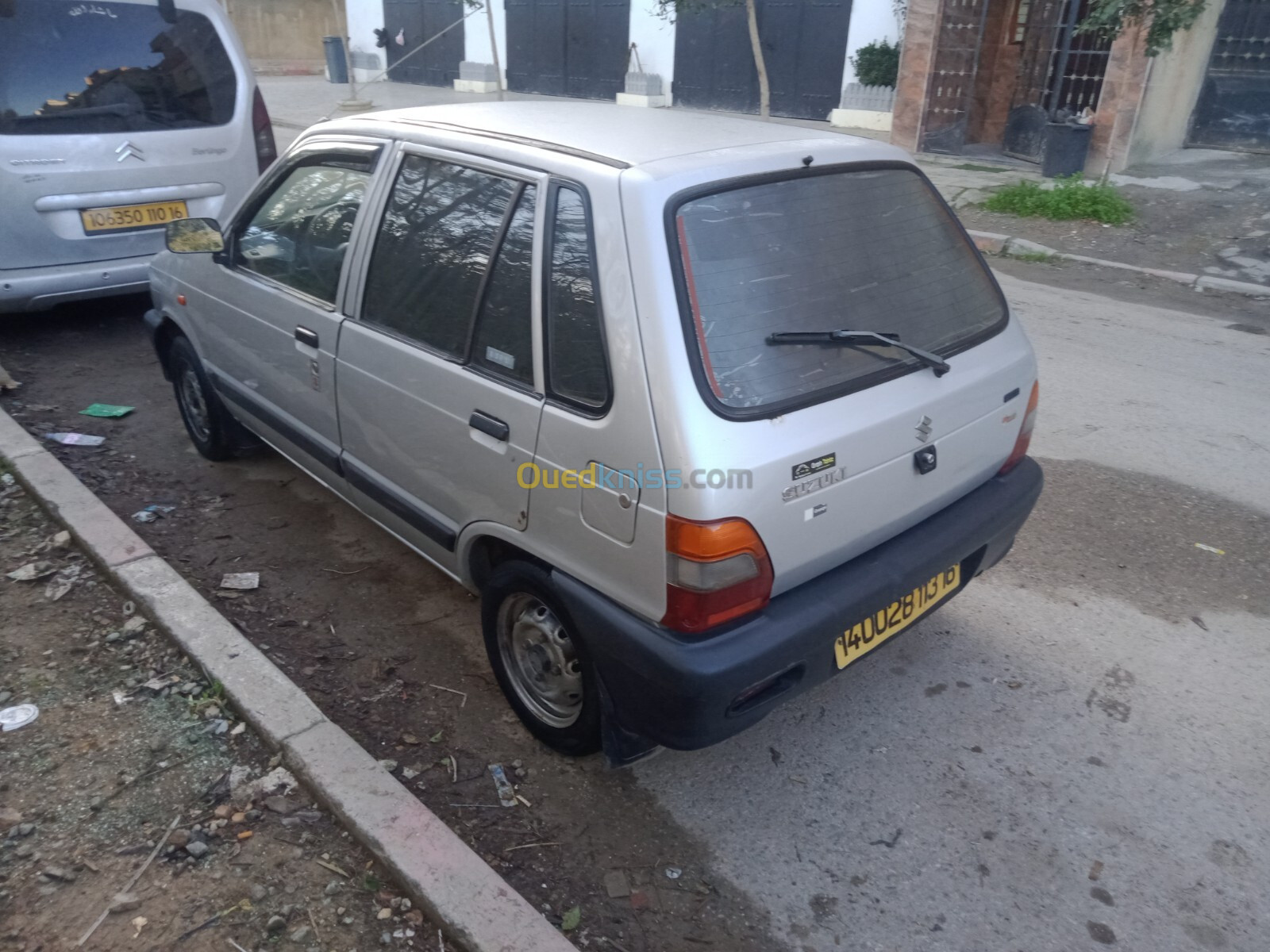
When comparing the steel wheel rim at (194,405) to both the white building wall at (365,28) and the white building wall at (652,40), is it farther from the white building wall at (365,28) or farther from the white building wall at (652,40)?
the white building wall at (365,28)

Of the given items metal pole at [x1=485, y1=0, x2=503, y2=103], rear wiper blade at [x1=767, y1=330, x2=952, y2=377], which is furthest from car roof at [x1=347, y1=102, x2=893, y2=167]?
metal pole at [x1=485, y1=0, x2=503, y2=103]

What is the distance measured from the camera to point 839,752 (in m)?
2.95

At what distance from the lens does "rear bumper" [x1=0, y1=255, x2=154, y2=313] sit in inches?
212

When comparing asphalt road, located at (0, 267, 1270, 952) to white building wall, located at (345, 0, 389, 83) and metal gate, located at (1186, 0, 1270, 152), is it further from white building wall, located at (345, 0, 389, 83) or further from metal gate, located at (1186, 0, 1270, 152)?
white building wall, located at (345, 0, 389, 83)

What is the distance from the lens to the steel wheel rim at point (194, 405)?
453 centimetres

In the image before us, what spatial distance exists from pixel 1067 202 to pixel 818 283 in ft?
30.0

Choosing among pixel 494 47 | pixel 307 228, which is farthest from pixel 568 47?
pixel 307 228

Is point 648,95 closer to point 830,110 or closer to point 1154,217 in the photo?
point 830,110

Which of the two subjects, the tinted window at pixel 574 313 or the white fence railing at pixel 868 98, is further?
the white fence railing at pixel 868 98

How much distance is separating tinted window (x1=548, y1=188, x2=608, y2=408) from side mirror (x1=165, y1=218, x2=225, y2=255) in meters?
2.04

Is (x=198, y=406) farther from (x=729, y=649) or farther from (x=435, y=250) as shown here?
(x=729, y=649)

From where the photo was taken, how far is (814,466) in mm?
2291

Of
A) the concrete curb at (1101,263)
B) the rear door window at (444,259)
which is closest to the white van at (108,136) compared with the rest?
the rear door window at (444,259)

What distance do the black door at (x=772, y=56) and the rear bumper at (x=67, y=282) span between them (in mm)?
11671
